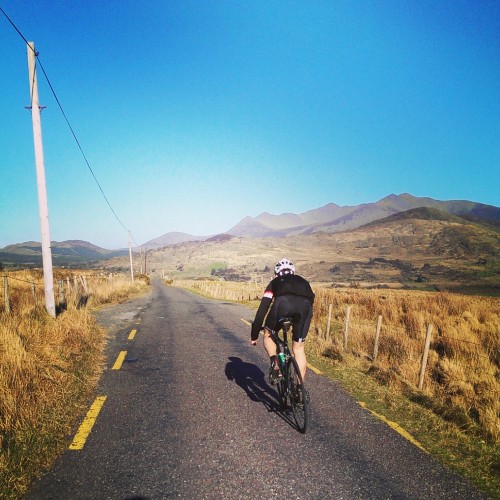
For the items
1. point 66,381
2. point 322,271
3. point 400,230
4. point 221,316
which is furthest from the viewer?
point 400,230

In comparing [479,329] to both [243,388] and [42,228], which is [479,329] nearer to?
[243,388]

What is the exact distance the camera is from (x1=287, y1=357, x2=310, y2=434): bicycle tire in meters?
4.01

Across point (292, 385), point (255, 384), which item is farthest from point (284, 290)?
point (255, 384)

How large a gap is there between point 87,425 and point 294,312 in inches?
122

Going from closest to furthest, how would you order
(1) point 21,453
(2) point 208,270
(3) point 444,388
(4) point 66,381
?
(1) point 21,453
(4) point 66,381
(3) point 444,388
(2) point 208,270

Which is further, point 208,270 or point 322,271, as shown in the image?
point 208,270

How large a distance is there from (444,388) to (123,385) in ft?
19.6

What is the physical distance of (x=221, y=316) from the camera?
1416 centimetres

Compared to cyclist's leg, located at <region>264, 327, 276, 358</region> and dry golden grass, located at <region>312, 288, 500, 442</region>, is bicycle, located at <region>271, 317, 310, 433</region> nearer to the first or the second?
cyclist's leg, located at <region>264, 327, 276, 358</region>

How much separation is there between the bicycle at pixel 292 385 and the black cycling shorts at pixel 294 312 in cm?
8

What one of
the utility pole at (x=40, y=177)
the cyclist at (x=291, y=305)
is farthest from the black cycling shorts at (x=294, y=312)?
the utility pole at (x=40, y=177)

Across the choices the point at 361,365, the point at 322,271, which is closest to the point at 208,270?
the point at 322,271

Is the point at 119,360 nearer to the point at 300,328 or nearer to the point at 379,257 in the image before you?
the point at 300,328

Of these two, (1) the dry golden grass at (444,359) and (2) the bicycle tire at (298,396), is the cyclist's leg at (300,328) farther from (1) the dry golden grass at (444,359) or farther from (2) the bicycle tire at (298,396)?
(1) the dry golden grass at (444,359)
